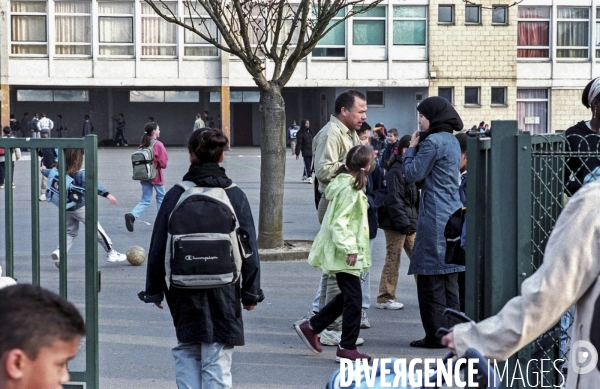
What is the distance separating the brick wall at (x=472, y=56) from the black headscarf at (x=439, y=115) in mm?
40920

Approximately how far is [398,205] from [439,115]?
57.5 inches

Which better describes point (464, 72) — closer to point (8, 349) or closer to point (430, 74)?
point (430, 74)

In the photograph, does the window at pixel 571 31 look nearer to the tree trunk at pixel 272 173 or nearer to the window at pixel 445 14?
the window at pixel 445 14

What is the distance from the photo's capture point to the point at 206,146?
5094 mm

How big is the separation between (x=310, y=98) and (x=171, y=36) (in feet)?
31.7

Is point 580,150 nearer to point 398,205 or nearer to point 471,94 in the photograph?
point 398,205

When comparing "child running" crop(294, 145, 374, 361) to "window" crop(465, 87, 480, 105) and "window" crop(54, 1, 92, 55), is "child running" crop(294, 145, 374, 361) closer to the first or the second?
"window" crop(465, 87, 480, 105)

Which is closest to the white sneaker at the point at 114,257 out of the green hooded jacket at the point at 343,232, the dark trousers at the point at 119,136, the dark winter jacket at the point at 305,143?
the green hooded jacket at the point at 343,232

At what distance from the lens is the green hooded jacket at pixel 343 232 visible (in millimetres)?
6613

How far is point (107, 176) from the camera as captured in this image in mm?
26453

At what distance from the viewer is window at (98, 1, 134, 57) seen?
4806cm

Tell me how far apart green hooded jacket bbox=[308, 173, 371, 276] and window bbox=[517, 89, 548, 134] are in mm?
44192

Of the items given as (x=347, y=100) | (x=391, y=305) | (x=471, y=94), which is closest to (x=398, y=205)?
(x=391, y=305)

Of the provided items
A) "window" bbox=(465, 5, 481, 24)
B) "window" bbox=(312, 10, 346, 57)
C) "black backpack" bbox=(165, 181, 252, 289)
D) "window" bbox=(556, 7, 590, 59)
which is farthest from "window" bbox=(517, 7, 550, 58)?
"black backpack" bbox=(165, 181, 252, 289)
